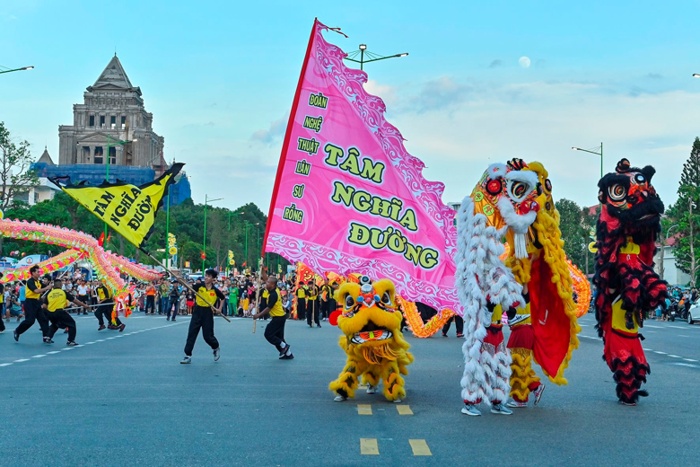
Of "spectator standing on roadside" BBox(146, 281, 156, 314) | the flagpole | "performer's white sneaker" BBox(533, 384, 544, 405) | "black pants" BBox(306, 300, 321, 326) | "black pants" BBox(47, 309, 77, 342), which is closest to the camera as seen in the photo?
"performer's white sneaker" BBox(533, 384, 544, 405)

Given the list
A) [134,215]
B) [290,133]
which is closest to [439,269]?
[290,133]

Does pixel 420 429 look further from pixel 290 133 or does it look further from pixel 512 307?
pixel 290 133

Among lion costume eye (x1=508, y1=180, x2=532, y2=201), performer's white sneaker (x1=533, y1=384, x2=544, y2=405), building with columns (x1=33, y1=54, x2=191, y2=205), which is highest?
building with columns (x1=33, y1=54, x2=191, y2=205)

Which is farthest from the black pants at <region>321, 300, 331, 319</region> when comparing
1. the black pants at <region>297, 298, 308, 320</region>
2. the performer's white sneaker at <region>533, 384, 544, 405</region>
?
the performer's white sneaker at <region>533, 384, 544, 405</region>

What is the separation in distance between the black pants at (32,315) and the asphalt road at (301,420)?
21.0ft

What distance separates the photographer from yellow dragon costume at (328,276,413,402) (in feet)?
35.0

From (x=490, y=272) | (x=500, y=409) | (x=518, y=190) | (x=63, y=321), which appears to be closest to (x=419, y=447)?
(x=500, y=409)

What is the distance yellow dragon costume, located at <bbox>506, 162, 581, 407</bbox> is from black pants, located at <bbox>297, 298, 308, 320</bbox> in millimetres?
29005

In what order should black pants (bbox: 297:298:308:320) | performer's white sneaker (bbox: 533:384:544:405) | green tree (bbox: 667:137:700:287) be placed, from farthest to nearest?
green tree (bbox: 667:137:700:287) → black pants (bbox: 297:298:308:320) → performer's white sneaker (bbox: 533:384:544:405)

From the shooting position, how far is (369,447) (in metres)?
7.72

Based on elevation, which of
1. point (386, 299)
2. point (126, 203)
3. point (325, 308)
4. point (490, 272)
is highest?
point (126, 203)

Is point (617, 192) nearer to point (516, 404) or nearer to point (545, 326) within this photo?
point (545, 326)

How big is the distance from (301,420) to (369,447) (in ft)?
5.21

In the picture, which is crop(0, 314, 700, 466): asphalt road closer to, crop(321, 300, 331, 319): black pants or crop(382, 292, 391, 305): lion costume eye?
crop(382, 292, 391, 305): lion costume eye
